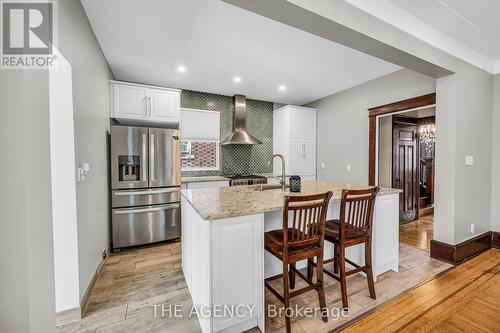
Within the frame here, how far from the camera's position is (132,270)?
2588 mm

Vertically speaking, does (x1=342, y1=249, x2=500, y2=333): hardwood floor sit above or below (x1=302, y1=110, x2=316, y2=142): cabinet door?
below

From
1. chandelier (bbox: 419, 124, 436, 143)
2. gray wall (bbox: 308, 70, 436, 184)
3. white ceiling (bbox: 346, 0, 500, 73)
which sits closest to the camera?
white ceiling (bbox: 346, 0, 500, 73)

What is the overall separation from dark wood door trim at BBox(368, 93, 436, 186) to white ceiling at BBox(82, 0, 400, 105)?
0.55m

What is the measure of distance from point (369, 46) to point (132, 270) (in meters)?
3.47

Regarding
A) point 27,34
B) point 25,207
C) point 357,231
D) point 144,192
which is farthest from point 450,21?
point 144,192

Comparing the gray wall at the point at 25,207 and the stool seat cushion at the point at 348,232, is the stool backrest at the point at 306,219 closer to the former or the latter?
the stool seat cushion at the point at 348,232

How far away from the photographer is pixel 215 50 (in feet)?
9.05

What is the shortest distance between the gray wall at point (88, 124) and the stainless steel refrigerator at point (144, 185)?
0.18 meters

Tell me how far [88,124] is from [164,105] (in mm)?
1510

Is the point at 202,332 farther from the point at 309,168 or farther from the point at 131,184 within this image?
the point at 309,168

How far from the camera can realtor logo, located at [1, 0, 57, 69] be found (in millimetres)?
1008

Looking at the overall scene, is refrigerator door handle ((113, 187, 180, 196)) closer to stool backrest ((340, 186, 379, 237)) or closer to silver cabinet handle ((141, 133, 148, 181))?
silver cabinet handle ((141, 133, 148, 181))

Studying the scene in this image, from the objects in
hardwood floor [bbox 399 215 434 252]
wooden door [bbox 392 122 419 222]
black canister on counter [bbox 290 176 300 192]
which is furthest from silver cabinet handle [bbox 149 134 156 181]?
wooden door [bbox 392 122 419 222]

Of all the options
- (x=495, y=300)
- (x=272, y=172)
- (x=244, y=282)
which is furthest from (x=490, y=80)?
(x=244, y=282)
